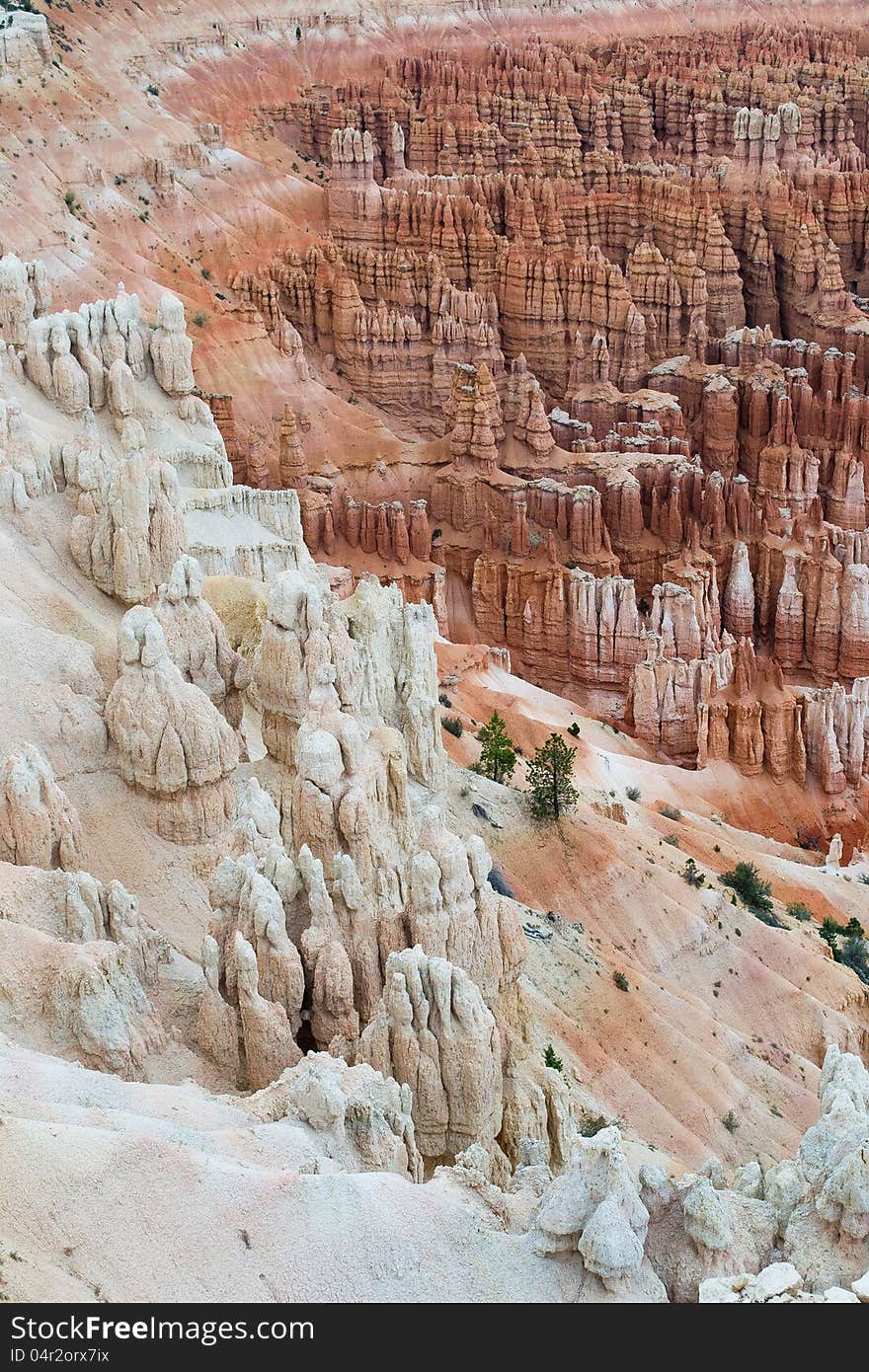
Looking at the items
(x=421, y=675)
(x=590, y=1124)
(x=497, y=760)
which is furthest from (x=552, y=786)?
(x=590, y=1124)

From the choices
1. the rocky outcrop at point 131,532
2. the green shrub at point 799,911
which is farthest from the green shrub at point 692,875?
the rocky outcrop at point 131,532

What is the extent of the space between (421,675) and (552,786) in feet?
21.1

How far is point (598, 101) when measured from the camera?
100 meters

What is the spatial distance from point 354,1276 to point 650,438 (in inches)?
2089

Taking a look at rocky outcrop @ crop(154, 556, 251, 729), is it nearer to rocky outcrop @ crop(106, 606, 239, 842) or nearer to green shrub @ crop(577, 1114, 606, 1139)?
rocky outcrop @ crop(106, 606, 239, 842)

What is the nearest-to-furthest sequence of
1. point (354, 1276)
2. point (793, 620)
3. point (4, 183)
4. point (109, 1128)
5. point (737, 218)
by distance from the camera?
point (354, 1276)
point (109, 1128)
point (793, 620)
point (4, 183)
point (737, 218)

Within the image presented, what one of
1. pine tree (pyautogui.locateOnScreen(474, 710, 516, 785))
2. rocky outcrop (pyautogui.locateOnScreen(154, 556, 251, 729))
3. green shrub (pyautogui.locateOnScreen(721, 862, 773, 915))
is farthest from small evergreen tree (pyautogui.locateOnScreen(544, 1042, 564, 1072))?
green shrub (pyautogui.locateOnScreen(721, 862, 773, 915))

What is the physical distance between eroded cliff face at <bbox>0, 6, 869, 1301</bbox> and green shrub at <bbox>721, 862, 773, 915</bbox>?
2.68ft

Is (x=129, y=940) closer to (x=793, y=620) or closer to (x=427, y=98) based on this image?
(x=793, y=620)

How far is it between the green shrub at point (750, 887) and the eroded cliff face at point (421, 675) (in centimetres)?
82

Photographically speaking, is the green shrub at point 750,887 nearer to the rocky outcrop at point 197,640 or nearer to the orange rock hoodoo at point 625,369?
the orange rock hoodoo at point 625,369

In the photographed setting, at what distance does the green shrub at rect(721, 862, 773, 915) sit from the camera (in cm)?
3725

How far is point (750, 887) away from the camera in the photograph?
37656 millimetres
